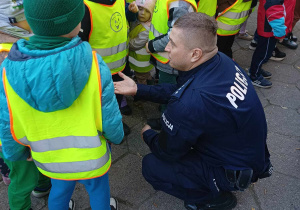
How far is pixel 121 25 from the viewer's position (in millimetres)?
2238

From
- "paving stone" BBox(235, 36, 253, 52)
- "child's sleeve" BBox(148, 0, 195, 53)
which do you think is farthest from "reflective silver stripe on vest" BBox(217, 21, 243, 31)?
"paving stone" BBox(235, 36, 253, 52)

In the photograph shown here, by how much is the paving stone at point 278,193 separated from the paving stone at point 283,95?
3.95ft

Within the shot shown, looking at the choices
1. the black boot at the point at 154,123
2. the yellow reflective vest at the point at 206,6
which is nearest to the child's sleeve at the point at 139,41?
the yellow reflective vest at the point at 206,6

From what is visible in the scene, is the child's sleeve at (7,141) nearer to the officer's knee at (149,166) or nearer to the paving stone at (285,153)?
the officer's knee at (149,166)

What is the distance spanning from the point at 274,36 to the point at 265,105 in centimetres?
85

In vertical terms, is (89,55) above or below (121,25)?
above

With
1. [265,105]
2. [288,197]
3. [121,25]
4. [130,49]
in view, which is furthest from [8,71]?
[265,105]

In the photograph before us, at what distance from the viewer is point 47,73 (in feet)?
3.70

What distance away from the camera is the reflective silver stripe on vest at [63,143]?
4.58 ft

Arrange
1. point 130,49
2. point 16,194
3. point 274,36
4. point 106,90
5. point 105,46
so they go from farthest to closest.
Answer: point 274,36 < point 130,49 < point 105,46 < point 16,194 < point 106,90

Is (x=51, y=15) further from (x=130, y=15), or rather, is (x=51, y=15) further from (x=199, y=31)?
(x=130, y=15)

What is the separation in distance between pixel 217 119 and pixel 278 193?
1.19 metres

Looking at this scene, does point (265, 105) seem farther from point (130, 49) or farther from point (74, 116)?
point (74, 116)

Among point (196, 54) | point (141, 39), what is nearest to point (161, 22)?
point (141, 39)
